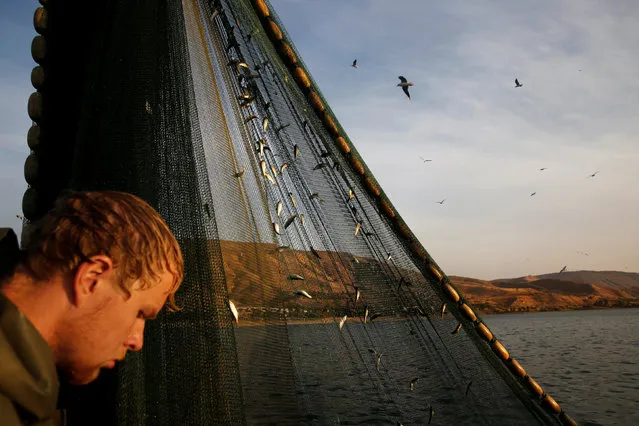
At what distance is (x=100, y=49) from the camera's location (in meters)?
2.75

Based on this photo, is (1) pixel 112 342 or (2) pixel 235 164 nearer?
(1) pixel 112 342

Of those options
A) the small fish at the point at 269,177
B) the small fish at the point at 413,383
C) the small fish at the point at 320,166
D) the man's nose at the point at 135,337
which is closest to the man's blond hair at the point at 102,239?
the man's nose at the point at 135,337

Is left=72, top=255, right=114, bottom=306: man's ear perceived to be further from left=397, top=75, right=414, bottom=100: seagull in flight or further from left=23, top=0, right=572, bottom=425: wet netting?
left=397, top=75, right=414, bottom=100: seagull in flight

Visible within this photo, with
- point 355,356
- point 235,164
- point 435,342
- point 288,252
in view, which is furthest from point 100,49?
point 355,356

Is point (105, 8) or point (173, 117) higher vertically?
point (105, 8)

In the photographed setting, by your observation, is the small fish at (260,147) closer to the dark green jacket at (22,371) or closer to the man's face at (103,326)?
the man's face at (103,326)

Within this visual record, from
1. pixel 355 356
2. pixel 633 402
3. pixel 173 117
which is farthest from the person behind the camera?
pixel 633 402

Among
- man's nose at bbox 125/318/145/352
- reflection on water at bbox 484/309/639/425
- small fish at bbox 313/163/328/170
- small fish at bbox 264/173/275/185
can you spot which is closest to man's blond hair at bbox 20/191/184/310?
man's nose at bbox 125/318/145/352

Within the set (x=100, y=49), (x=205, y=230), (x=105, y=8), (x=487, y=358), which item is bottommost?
(x=487, y=358)

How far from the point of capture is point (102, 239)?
114cm

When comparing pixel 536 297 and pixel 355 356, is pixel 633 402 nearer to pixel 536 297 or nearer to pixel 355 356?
pixel 355 356

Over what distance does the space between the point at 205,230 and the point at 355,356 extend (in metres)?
2.37

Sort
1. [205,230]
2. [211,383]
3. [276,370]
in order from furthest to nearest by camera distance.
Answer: [276,370], [205,230], [211,383]

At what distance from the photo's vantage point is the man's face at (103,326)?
45.4 inches
